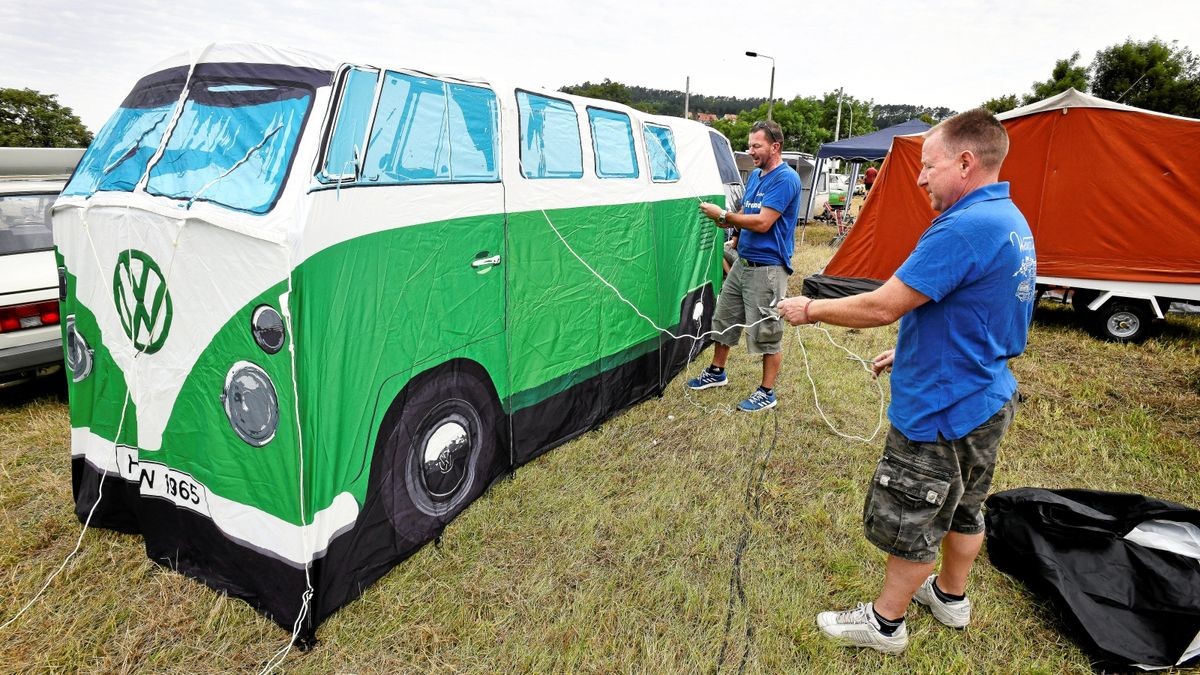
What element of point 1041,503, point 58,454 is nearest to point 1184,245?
point 1041,503

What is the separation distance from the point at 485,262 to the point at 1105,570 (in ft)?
9.96

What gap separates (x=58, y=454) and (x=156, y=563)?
1.75 meters

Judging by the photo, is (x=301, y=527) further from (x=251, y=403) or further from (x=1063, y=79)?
(x=1063, y=79)

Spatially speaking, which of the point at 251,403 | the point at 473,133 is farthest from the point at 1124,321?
the point at 251,403

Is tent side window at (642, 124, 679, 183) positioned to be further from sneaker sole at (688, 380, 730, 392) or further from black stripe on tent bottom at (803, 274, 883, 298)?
black stripe on tent bottom at (803, 274, 883, 298)

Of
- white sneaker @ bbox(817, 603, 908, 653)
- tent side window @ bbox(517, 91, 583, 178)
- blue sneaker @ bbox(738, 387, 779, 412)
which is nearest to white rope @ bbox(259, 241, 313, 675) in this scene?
tent side window @ bbox(517, 91, 583, 178)

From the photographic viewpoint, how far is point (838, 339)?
6625 mm

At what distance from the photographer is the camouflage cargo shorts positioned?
2041mm

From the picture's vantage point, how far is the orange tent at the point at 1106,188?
246 inches

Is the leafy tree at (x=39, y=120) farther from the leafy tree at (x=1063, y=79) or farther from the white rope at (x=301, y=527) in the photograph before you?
the leafy tree at (x=1063, y=79)

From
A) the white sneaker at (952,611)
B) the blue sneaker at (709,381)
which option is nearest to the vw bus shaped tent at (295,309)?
the blue sneaker at (709,381)

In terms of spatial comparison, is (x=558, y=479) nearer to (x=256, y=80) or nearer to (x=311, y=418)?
(x=311, y=418)

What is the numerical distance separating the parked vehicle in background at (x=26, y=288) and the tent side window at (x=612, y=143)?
3641mm

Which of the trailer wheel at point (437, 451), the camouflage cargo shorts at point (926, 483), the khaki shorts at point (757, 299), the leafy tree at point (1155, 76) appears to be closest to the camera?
the camouflage cargo shorts at point (926, 483)
